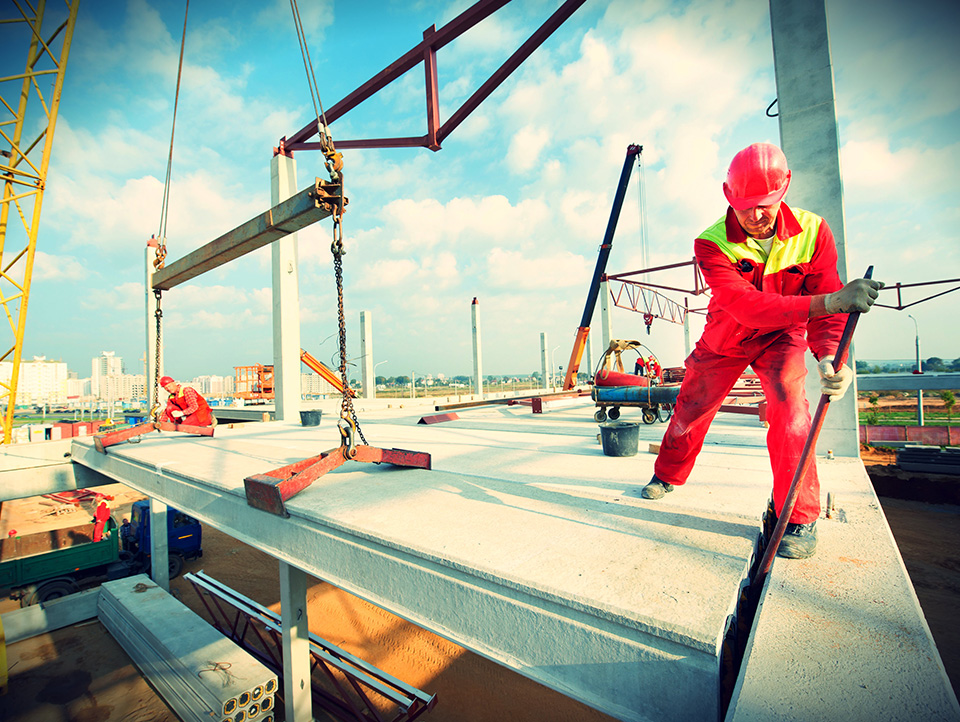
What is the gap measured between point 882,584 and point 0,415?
2112 cm

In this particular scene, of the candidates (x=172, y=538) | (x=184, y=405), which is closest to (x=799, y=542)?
(x=184, y=405)

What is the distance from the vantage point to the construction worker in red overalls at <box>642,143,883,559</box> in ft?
6.23

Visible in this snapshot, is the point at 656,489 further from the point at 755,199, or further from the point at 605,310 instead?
the point at 605,310

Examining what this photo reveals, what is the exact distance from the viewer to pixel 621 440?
433 cm

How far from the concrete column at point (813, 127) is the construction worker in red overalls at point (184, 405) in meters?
9.26

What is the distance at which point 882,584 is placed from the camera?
1731 mm

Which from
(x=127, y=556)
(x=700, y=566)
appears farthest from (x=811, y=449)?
(x=127, y=556)

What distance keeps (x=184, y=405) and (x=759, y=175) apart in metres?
9.41

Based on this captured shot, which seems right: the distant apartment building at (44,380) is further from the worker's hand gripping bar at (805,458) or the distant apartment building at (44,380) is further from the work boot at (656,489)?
the worker's hand gripping bar at (805,458)

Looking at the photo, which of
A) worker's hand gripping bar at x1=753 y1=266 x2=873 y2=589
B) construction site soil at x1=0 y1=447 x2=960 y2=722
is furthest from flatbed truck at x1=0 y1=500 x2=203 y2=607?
worker's hand gripping bar at x1=753 y1=266 x2=873 y2=589

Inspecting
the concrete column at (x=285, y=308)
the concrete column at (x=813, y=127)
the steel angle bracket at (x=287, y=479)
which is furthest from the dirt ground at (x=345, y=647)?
the concrete column at (x=813, y=127)

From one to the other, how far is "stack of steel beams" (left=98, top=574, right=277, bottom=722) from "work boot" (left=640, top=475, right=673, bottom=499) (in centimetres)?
472

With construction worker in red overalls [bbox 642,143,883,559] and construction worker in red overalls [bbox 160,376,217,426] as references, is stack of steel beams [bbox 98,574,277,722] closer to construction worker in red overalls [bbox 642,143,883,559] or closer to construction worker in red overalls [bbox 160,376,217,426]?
construction worker in red overalls [bbox 160,376,217,426]

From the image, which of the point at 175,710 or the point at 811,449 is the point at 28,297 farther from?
the point at 811,449
